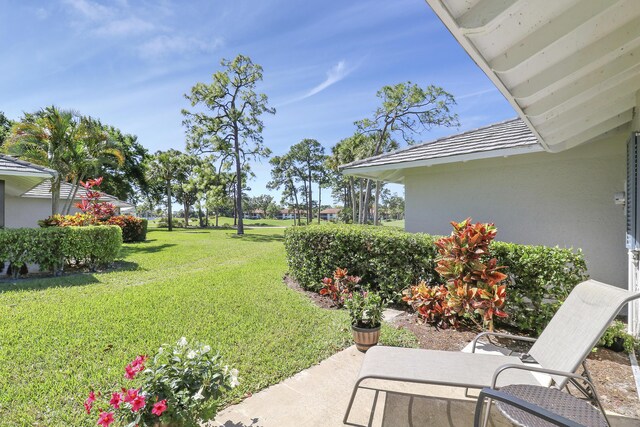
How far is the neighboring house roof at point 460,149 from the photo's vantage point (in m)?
6.18

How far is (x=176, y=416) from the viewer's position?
1.94 meters

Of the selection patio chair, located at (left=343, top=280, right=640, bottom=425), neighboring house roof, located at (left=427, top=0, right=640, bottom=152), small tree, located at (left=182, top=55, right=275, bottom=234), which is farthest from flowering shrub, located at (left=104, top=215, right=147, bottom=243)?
neighboring house roof, located at (left=427, top=0, right=640, bottom=152)

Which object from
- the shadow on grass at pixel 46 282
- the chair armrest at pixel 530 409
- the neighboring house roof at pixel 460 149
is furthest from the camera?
the shadow on grass at pixel 46 282

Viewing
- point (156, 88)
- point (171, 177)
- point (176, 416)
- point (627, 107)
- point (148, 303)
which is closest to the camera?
point (176, 416)

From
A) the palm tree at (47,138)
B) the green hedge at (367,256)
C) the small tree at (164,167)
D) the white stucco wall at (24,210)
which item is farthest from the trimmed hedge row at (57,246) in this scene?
the small tree at (164,167)

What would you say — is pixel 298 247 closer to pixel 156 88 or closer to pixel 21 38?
pixel 156 88

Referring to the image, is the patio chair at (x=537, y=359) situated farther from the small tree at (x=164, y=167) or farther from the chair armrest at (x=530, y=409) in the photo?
the small tree at (x=164, y=167)

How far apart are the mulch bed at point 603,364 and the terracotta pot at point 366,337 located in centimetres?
79

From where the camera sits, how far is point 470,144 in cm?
732

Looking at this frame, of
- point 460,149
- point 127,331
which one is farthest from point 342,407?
point 460,149

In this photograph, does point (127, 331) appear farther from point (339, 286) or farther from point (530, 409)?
point (530, 409)

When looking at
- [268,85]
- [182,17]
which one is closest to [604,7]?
[182,17]

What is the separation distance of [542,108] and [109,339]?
6.68 m

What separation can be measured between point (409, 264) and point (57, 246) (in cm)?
1037
